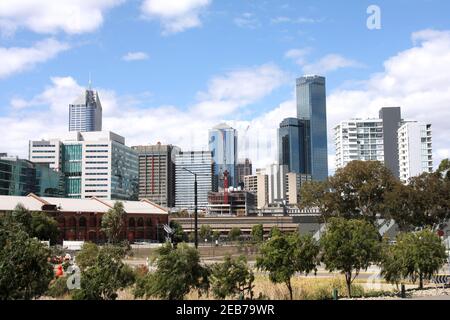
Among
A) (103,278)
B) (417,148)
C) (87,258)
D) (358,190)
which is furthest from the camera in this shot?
(417,148)

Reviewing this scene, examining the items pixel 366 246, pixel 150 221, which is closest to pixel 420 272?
pixel 366 246

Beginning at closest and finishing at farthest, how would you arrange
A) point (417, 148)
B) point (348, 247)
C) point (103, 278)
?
point (103, 278) → point (348, 247) → point (417, 148)

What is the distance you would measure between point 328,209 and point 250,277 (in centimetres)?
4805

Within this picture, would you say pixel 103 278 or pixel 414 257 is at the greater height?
pixel 103 278

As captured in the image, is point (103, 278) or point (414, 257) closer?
point (103, 278)

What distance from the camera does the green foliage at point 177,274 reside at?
1834 cm

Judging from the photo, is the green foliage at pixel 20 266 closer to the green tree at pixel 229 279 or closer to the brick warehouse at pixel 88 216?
the green tree at pixel 229 279

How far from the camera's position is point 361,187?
2527 inches

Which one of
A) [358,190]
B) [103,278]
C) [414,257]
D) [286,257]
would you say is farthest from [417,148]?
[103,278]

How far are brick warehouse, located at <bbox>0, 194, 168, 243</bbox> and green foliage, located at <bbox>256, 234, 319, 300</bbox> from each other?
74832 mm

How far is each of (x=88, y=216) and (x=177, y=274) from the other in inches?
3427

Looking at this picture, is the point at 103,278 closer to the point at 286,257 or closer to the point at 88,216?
the point at 286,257

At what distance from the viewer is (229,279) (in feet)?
66.4

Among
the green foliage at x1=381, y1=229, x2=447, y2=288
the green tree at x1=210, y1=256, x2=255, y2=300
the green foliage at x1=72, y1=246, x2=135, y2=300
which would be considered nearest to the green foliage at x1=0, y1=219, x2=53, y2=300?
the green foliage at x1=72, y1=246, x2=135, y2=300
